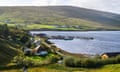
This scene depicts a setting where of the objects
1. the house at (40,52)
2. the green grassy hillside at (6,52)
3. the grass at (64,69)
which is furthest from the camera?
the house at (40,52)

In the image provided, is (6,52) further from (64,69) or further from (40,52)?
(64,69)

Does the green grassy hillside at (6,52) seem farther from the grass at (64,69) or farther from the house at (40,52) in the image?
the grass at (64,69)

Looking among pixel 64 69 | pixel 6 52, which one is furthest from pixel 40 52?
pixel 64 69

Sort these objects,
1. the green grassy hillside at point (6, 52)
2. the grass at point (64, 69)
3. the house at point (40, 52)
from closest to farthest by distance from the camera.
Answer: the grass at point (64, 69) < the green grassy hillside at point (6, 52) < the house at point (40, 52)

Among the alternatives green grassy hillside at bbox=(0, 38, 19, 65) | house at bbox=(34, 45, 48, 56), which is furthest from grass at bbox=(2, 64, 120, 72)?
house at bbox=(34, 45, 48, 56)

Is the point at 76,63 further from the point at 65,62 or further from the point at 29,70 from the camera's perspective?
the point at 29,70

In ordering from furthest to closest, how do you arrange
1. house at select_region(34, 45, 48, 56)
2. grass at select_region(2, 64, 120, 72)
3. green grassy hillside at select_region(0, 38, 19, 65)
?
house at select_region(34, 45, 48, 56)
green grassy hillside at select_region(0, 38, 19, 65)
grass at select_region(2, 64, 120, 72)

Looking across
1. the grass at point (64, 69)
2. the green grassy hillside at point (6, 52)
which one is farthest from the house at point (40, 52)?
the grass at point (64, 69)

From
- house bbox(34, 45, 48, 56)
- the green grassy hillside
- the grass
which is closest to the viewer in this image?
the grass

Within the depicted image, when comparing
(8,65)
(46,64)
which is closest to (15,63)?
(8,65)

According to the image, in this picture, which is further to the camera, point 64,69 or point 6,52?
point 6,52

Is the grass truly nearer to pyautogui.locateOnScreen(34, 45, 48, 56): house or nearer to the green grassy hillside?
the green grassy hillside
